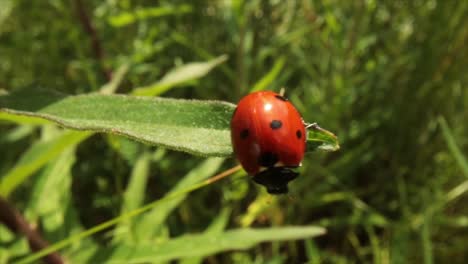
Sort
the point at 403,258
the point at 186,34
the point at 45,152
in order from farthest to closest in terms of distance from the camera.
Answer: the point at 186,34
the point at 403,258
the point at 45,152

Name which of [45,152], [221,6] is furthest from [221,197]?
[45,152]

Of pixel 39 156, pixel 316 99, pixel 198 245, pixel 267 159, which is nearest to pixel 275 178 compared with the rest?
pixel 267 159

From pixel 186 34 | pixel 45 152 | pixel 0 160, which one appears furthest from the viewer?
pixel 186 34

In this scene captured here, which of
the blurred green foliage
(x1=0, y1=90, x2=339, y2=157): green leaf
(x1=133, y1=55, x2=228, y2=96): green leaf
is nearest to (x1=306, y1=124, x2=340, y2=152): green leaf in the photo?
(x1=0, y1=90, x2=339, y2=157): green leaf

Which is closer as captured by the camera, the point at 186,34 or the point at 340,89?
the point at 340,89

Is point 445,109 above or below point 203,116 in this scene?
above

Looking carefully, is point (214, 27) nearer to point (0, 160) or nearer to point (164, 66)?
point (164, 66)
